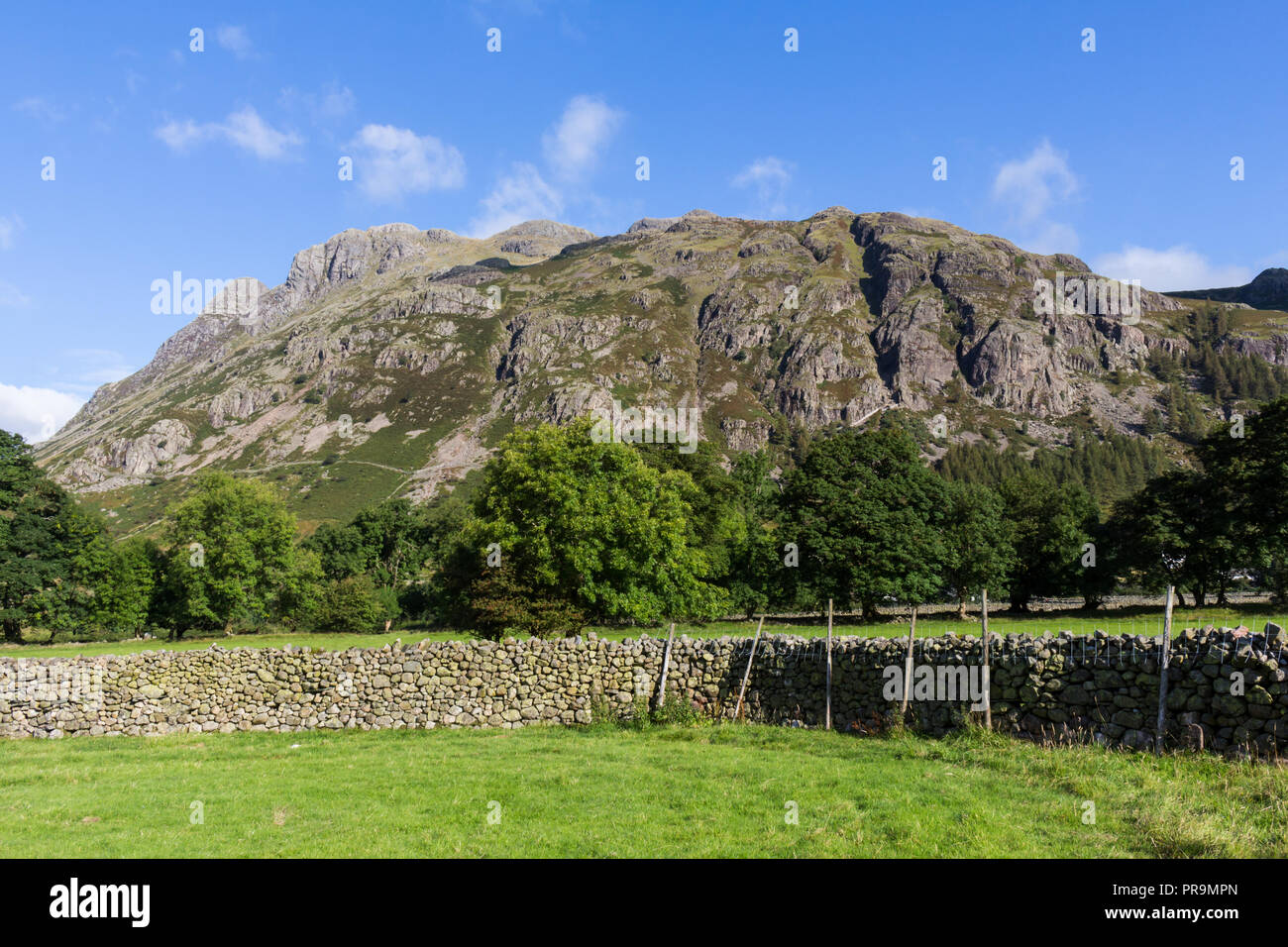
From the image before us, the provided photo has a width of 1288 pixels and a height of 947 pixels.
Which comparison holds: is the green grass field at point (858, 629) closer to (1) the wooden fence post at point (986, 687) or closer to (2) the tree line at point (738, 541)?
(2) the tree line at point (738, 541)

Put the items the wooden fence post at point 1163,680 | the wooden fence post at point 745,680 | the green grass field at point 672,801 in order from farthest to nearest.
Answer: the wooden fence post at point 745,680
the wooden fence post at point 1163,680
the green grass field at point 672,801

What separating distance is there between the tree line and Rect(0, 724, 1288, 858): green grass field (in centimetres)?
1792

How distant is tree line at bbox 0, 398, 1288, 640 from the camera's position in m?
34.3

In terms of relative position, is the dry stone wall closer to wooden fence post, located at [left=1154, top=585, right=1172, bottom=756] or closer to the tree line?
wooden fence post, located at [left=1154, top=585, right=1172, bottom=756]

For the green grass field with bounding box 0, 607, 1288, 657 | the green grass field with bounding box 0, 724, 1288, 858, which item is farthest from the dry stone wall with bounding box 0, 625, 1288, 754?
the green grass field with bounding box 0, 607, 1288, 657

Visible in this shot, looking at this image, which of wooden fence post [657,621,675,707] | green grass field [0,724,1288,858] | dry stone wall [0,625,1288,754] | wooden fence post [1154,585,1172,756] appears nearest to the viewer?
green grass field [0,724,1288,858]

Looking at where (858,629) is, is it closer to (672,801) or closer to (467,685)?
(467,685)

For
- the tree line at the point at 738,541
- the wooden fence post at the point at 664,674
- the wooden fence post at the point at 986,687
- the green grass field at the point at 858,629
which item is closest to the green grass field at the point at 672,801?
the wooden fence post at the point at 986,687

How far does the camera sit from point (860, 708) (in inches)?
602

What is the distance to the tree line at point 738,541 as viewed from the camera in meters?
34.3

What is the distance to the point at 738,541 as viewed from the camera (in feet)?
174

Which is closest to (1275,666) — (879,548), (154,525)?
(879,548)

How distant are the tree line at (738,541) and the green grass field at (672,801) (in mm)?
17923
